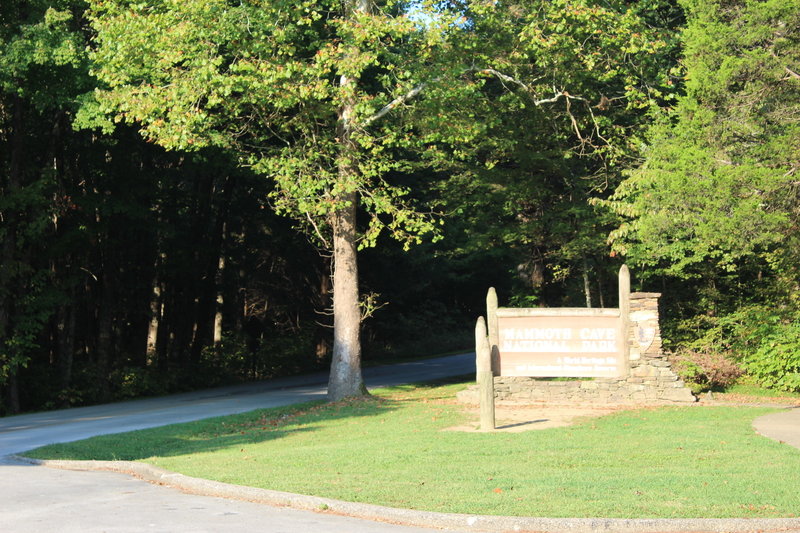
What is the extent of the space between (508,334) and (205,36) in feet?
31.1

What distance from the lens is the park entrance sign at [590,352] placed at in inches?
765

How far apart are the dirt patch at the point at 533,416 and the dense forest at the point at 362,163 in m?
4.19

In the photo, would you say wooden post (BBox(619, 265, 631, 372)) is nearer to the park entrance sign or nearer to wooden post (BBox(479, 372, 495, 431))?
the park entrance sign

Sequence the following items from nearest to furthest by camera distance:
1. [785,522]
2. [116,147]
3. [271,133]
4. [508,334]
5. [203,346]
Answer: [785,522] < [508,334] < [271,133] < [116,147] < [203,346]

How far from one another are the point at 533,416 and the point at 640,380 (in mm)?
3068

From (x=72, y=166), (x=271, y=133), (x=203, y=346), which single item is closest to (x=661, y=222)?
(x=271, y=133)

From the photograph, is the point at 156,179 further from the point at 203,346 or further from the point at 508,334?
the point at 508,334

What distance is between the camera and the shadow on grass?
14.1 meters

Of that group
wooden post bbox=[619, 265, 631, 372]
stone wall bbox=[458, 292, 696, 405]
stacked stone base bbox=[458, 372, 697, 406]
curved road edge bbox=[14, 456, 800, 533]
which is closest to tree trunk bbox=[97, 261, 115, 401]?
stacked stone base bbox=[458, 372, 697, 406]

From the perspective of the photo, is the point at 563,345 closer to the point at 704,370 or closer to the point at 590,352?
the point at 590,352

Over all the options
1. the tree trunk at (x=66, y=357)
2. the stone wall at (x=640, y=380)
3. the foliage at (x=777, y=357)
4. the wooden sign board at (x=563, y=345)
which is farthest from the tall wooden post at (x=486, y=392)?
the tree trunk at (x=66, y=357)

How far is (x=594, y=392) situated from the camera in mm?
19703

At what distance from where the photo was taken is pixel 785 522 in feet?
26.6

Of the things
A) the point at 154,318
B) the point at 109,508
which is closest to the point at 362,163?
the point at 109,508
